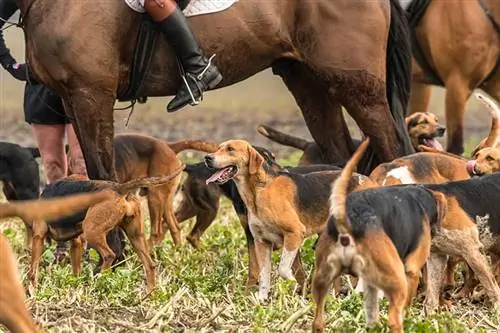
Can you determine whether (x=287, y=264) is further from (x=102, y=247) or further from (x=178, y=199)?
(x=178, y=199)

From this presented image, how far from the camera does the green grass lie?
8.13m

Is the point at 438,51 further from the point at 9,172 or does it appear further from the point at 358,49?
the point at 9,172

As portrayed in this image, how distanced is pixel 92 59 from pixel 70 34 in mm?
235

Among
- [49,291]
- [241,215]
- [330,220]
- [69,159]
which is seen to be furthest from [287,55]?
[330,220]

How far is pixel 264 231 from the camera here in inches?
385

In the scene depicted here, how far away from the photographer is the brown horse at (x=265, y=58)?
1052cm

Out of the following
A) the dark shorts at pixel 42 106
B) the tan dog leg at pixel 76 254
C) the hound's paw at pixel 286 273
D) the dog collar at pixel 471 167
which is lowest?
the dark shorts at pixel 42 106

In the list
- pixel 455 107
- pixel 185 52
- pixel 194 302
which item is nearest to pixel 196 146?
pixel 185 52

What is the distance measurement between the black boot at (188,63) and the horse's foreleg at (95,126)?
0.49m

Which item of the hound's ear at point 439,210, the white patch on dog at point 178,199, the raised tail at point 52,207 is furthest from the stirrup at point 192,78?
the raised tail at point 52,207

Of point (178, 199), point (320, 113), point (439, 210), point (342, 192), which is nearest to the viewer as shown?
point (342, 192)

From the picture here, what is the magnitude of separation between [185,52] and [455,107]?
4252 mm

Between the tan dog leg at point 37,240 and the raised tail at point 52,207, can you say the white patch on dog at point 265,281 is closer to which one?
the tan dog leg at point 37,240

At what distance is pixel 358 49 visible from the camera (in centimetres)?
1149
